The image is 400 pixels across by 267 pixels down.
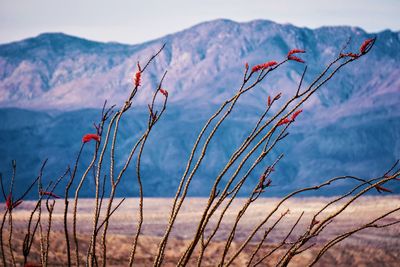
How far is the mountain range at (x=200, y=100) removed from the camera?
215 ft

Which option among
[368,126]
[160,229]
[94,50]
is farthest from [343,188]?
[94,50]

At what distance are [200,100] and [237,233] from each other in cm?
4695

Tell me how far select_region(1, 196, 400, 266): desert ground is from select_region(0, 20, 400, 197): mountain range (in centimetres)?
980

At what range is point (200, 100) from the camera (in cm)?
8300

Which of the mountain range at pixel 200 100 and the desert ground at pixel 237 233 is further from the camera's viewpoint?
the mountain range at pixel 200 100

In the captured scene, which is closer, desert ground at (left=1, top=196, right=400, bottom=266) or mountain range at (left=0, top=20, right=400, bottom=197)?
desert ground at (left=1, top=196, right=400, bottom=266)

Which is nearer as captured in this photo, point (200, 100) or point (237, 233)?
point (237, 233)

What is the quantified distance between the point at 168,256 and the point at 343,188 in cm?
4070

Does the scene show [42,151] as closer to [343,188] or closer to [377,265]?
[343,188]

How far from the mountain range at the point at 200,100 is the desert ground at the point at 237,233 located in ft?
32.1

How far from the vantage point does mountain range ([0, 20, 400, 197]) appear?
6556cm

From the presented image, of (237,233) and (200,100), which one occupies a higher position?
(200,100)

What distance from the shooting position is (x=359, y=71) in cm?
9456

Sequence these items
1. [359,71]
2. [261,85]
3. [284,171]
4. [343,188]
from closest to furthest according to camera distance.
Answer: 1. [343,188]
2. [284,171]
3. [261,85]
4. [359,71]
